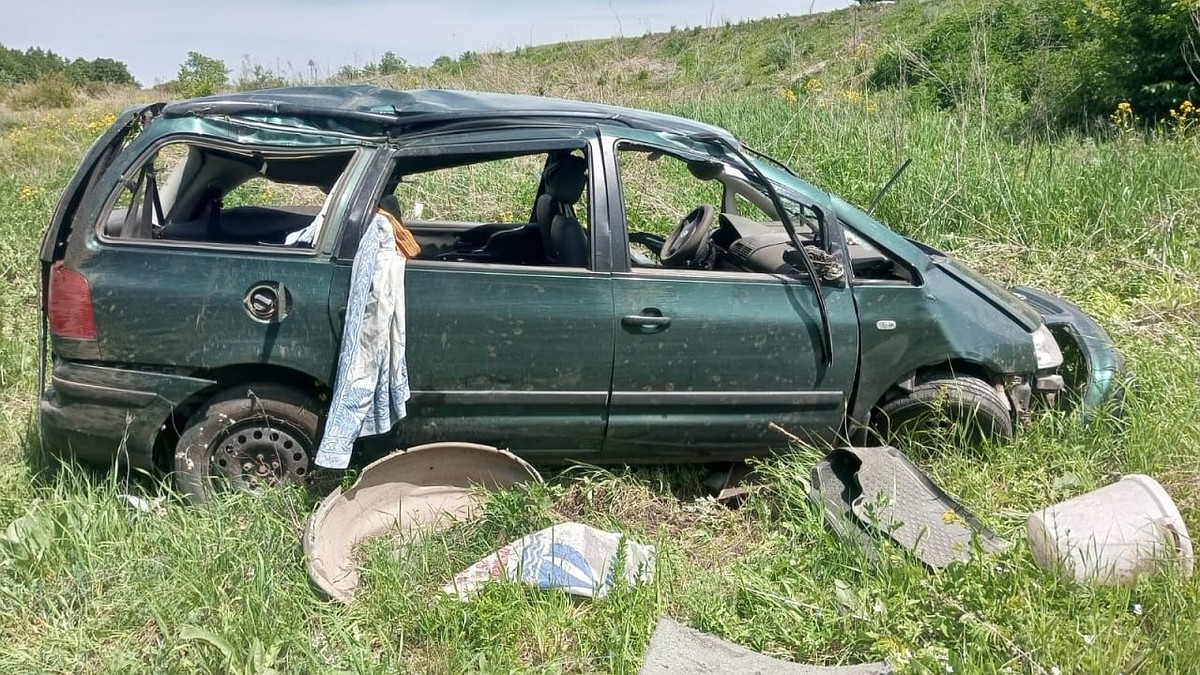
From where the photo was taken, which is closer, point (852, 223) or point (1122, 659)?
point (1122, 659)

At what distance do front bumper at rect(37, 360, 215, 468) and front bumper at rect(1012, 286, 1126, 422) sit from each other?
3.91 m

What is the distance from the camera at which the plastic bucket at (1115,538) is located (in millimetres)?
3045

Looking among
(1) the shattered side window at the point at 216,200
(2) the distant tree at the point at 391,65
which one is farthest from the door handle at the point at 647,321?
(2) the distant tree at the point at 391,65

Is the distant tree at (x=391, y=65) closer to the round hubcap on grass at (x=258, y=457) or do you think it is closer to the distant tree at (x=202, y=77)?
the distant tree at (x=202, y=77)

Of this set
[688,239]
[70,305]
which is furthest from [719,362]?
[70,305]

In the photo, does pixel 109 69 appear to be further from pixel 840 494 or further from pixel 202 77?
pixel 840 494

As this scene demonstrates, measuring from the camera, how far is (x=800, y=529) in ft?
11.5

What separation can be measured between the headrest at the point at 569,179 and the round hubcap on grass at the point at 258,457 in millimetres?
1646

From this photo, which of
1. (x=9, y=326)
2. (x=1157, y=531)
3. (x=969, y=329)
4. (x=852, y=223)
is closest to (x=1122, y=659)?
(x=1157, y=531)

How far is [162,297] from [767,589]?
248 cm

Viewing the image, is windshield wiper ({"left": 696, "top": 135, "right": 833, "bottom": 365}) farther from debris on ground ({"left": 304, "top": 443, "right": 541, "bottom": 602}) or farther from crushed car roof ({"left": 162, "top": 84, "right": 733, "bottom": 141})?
debris on ground ({"left": 304, "top": 443, "right": 541, "bottom": 602})

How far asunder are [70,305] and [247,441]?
0.82m

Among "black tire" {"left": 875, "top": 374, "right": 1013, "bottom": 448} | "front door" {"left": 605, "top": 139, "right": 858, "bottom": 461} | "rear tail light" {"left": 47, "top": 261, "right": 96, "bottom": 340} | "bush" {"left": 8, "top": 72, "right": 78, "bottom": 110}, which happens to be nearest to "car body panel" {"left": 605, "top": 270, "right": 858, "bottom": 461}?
"front door" {"left": 605, "top": 139, "right": 858, "bottom": 461}

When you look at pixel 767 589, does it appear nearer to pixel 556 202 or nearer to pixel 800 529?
pixel 800 529
